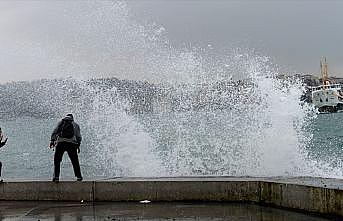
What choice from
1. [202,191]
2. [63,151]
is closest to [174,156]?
[63,151]

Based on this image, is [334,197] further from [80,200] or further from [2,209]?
[2,209]

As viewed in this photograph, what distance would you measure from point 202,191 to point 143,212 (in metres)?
1.27

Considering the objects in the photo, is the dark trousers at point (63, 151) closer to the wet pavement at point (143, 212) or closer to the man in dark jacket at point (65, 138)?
the man in dark jacket at point (65, 138)

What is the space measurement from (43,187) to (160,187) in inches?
92.1

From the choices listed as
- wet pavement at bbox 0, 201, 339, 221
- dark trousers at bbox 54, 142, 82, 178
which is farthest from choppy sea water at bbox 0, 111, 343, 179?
wet pavement at bbox 0, 201, 339, 221

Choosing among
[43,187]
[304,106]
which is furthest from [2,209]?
[304,106]

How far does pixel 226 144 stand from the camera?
31625 millimetres

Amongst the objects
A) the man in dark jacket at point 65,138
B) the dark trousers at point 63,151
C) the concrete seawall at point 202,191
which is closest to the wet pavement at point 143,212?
the concrete seawall at point 202,191

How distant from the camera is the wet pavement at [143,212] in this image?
8844 mm

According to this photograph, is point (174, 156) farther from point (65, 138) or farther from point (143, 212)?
point (143, 212)

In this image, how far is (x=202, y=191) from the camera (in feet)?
33.6

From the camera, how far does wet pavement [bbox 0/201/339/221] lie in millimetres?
8844

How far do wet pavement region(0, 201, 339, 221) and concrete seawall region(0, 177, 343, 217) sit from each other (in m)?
0.20

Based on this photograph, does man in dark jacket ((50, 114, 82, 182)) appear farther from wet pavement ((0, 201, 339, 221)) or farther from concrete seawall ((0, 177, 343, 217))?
wet pavement ((0, 201, 339, 221))
